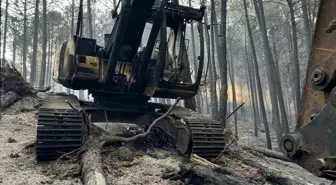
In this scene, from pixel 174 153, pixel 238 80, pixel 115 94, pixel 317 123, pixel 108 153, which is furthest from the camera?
pixel 238 80

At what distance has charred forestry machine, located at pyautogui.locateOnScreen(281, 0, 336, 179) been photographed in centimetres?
246

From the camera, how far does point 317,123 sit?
8.43ft

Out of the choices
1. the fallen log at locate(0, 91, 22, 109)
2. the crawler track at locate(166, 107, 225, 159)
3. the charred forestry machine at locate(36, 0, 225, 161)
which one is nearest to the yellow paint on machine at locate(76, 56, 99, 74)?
the charred forestry machine at locate(36, 0, 225, 161)

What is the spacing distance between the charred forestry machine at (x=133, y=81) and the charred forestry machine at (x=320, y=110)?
356cm

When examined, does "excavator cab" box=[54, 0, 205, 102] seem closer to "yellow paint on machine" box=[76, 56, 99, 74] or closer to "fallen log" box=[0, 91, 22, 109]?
"yellow paint on machine" box=[76, 56, 99, 74]

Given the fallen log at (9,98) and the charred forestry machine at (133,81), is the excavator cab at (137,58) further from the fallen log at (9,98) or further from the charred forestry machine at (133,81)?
the fallen log at (9,98)

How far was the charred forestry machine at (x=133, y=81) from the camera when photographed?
5.90m

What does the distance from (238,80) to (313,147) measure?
171 ft

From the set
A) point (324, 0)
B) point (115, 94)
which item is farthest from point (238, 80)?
point (324, 0)

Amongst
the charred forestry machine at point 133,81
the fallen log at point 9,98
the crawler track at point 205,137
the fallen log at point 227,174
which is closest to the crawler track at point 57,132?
the charred forestry machine at point 133,81

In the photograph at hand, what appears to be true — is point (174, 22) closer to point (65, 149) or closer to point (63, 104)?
point (63, 104)

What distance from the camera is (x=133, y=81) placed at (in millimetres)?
7363

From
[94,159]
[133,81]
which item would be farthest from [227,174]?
[133,81]

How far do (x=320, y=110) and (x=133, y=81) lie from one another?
515 cm
